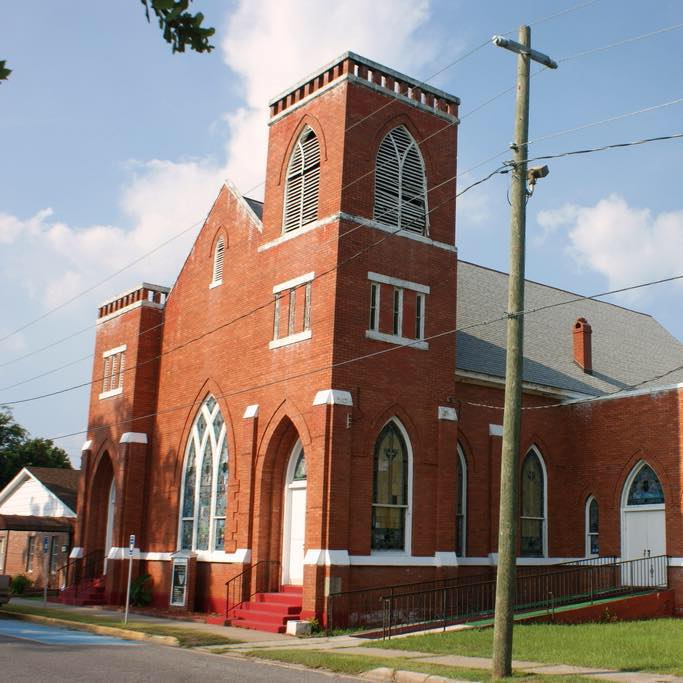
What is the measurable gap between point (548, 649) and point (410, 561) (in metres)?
6.28

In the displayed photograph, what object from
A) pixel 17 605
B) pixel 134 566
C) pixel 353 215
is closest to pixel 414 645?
pixel 353 215

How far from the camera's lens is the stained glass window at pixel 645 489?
24422mm

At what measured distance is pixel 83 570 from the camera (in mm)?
30359

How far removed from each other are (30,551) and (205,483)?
17.4m

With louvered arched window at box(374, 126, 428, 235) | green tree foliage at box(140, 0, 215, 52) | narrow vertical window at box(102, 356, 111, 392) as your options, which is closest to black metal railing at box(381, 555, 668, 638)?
louvered arched window at box(374, 126, 428, 235)

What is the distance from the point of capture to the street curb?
61.1 feet

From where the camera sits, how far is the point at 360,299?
72.7 ft

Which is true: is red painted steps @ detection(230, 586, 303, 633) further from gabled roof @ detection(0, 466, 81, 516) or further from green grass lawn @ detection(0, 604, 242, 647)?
gabled roof @ detection(0, 466, 81, 516)

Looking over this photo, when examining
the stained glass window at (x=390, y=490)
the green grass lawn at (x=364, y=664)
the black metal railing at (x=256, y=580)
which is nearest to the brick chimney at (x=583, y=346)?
the stained glass window at (x=390, y=490)

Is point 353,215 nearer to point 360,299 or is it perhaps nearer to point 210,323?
point 360,299

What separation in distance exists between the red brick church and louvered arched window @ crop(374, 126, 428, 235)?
0.05m

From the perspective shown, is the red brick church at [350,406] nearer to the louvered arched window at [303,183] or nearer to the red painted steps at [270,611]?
the louvered arched window at [303,183]

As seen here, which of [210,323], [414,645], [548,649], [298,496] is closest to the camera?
[548,649]

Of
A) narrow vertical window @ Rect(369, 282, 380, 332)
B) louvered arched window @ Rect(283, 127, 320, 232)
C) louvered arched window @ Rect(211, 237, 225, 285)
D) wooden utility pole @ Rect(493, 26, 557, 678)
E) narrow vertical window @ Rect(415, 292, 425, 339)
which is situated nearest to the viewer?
wooden utility pole @ Rect(493, 26, 557, 678)
